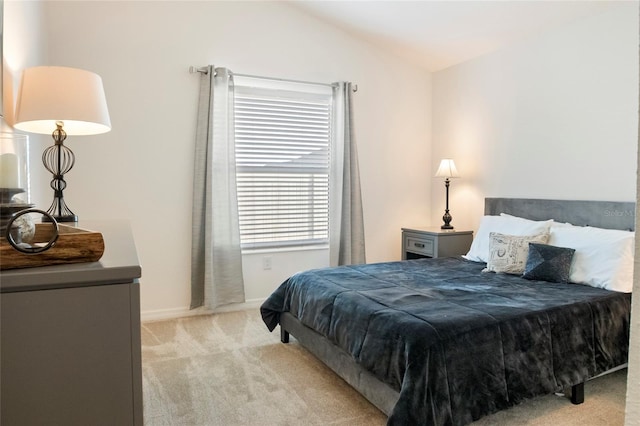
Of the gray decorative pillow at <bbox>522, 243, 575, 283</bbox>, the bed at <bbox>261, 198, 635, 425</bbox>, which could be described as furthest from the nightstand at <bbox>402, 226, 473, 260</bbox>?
the gray decorative pillow at <bbox>522, 243, 575, 283</bbox>

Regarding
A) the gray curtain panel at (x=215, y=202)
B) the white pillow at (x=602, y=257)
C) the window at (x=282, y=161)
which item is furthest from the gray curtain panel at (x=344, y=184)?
the white pillow at (x=602, y=257)

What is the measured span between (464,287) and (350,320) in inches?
33.4

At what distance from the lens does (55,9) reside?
3359mm

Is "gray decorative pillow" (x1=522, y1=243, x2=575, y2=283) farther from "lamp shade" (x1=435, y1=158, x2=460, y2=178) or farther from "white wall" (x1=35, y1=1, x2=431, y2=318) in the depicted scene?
"white wall" (x1=35, y1=1, x2=431, y2=318)

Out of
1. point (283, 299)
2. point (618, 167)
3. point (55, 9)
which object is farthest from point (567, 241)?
point (55, 9)

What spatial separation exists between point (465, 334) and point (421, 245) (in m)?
2.42

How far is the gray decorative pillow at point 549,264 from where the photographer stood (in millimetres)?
2863

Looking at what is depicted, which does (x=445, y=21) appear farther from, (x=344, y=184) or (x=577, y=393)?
(x=577, y=393)

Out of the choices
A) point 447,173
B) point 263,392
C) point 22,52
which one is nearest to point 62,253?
point 263,392

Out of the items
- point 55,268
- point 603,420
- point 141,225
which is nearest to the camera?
point 55,268

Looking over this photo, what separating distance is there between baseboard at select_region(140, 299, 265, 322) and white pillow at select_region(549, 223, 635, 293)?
2.69 meters

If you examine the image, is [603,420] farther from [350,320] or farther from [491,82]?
[491,82]

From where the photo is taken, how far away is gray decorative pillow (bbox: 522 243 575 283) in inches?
113

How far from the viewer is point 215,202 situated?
12.7ft
